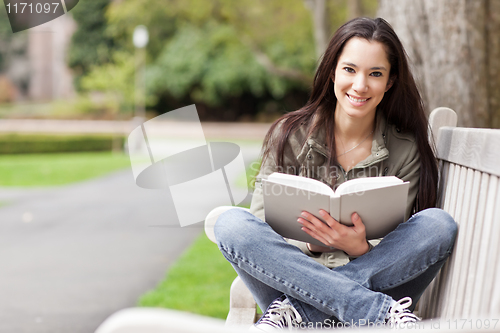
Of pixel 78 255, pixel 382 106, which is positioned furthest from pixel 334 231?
pixel 78 255

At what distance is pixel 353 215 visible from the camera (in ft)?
5.37

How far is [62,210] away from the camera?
24.4 ft

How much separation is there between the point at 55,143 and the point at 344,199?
17.5 meters

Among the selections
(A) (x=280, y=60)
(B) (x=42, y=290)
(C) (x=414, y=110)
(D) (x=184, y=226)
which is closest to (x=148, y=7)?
(A) (x=280, y=60)

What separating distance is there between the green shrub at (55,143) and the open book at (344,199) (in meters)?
16.7

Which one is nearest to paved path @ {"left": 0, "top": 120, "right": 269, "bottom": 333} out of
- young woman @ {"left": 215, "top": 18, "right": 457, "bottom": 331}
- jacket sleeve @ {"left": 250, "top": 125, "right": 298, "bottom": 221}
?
jacket sleeve @ {"left": 250, "top": 125, "right": 298, "bottom": 221}

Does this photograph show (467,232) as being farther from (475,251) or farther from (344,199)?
(344,199)

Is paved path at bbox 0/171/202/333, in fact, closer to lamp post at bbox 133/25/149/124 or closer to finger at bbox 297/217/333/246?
finger at bbox 297/217/333/246

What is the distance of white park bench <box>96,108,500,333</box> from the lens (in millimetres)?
1258

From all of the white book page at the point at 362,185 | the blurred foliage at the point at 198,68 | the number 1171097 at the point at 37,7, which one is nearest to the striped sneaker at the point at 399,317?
the white book page at the point at 362,185

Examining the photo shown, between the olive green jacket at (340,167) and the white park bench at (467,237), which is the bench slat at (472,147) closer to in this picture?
the white park bench at (467,237)

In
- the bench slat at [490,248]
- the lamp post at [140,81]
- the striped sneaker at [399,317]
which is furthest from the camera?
the lamp post at [140,81]

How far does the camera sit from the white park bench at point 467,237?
1.26 m

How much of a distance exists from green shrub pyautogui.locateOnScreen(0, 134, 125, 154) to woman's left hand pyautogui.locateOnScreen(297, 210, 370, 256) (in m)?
16.8
